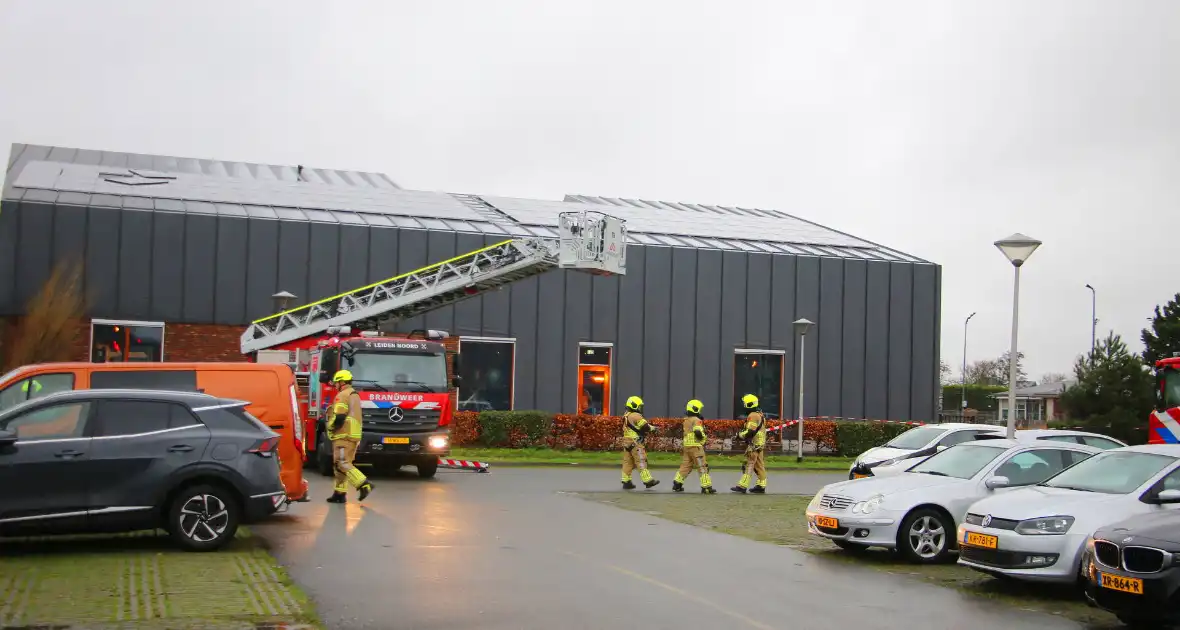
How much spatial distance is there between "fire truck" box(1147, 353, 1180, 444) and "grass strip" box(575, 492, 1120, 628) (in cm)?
768

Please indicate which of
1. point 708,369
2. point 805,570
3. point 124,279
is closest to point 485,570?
point 805,570

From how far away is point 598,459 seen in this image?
31.6 metres

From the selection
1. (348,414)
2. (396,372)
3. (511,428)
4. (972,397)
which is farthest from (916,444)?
(972,397)

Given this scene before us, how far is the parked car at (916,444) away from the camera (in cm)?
2161

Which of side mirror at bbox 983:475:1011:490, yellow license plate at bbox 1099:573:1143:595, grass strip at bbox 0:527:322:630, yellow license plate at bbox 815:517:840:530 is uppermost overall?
side mirror at bbox 983:475:1011:490

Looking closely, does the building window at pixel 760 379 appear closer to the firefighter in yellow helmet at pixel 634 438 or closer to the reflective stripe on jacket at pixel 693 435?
the firefighter in yellow helmet at pixel 634 438

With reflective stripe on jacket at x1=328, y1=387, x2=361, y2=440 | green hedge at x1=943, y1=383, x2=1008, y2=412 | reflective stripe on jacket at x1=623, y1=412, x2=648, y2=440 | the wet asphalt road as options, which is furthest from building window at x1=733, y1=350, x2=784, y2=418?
Result: green hedge at x1=943, y1=383, x2=1008, y2=412

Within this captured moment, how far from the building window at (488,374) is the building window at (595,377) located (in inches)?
105

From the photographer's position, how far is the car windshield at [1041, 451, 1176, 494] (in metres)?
11.1

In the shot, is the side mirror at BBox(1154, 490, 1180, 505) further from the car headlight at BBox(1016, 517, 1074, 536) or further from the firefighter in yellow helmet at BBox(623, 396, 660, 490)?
the firefighter in yellow helmet at BBox(623, 396, 660, 490)

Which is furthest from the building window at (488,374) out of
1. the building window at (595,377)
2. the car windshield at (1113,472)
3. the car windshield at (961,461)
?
the car windshield at (1113,472)

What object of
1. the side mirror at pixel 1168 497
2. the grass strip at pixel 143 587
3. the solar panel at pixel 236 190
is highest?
the solar panel at pixel 236 190

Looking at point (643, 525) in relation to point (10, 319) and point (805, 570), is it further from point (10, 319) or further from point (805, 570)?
point (10, 319)

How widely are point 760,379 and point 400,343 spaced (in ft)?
74.5
